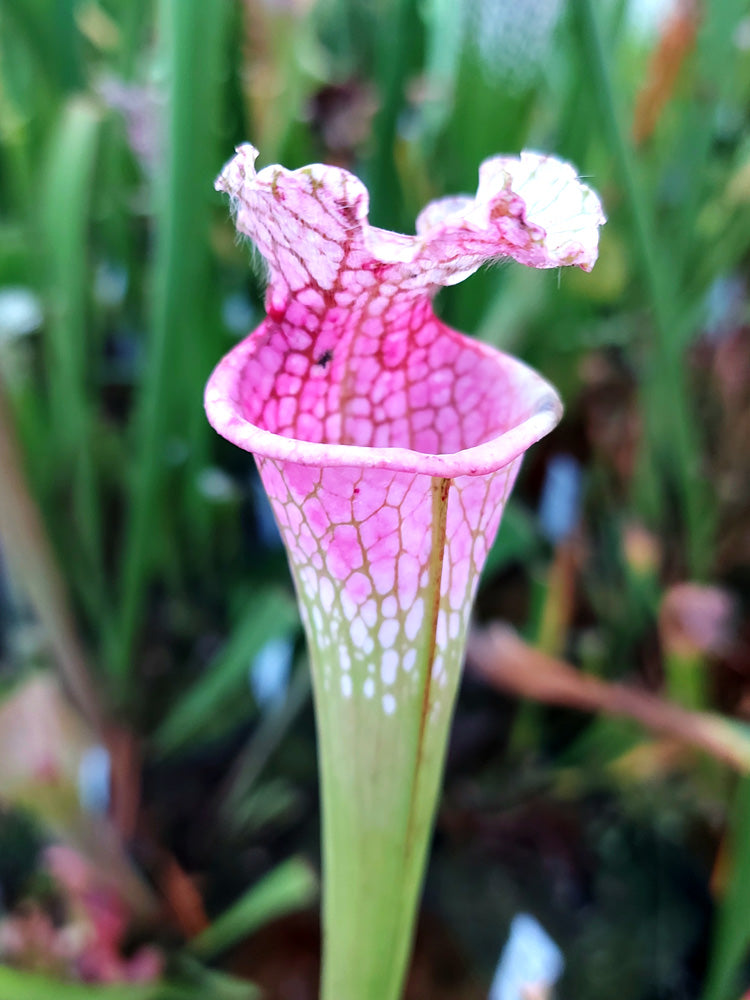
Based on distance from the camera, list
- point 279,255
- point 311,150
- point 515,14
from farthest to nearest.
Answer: point 311,150, point 515,14, point 279,255

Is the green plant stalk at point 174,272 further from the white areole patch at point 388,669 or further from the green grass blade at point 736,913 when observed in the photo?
the green grass blade at point 736,913

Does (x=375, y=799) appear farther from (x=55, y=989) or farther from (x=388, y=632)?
(x=55, y=989)

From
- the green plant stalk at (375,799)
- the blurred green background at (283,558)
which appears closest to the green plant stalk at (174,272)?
the blurred green background at (283,558)

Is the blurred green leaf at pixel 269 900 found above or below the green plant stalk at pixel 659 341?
below


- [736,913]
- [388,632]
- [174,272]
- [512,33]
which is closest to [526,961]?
[736,913]

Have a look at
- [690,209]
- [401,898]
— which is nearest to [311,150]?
[690,209]

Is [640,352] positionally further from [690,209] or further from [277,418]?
[277,418]

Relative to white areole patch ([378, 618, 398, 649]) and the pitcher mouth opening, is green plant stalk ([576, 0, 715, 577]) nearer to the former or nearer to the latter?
the pitcher mouth opening

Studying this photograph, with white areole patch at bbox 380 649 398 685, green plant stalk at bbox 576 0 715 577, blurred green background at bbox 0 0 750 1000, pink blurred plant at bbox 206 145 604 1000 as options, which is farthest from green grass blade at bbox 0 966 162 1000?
green plant stalk at bbox 576 0 715 577
